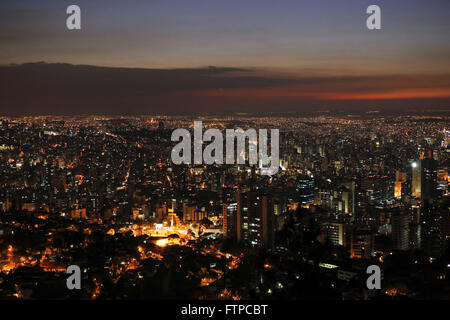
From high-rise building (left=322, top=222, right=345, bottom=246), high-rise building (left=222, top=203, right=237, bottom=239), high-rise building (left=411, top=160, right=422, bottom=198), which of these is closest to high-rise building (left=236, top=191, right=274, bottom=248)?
high-rise building (left=222, top=203, right=237, bottom=239)

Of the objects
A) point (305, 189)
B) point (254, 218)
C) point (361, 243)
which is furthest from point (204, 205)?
point (361, 243)

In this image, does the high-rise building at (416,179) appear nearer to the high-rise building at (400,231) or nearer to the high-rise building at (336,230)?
the high-rise building at (400,231)

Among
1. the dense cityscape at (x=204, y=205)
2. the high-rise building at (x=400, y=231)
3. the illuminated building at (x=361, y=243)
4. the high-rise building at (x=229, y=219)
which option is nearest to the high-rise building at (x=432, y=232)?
the dense cityscape at (x=204, y=205)

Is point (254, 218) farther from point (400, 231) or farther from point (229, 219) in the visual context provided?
point (400, 231)

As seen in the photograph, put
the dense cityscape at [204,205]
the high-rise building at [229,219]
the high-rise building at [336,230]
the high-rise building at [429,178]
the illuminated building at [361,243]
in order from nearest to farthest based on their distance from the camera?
the dense cityscape at [204,205]
the illuminated building at [361,243]
the high-rise building at [336,230]
the high-rise building at [229,219]
the high-rise building at [429,178]

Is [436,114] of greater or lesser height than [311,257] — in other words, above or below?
above

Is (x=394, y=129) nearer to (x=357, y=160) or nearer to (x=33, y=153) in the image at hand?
(x=357, y=160)
